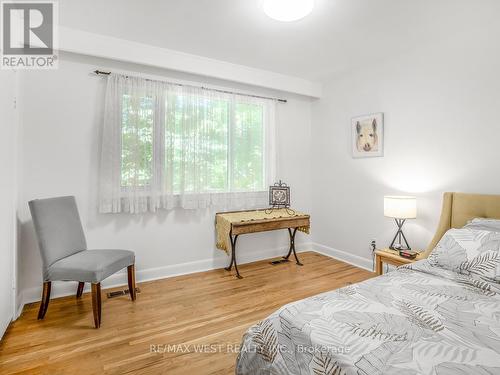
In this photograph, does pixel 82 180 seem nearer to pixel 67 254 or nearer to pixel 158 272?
pixel 67 254

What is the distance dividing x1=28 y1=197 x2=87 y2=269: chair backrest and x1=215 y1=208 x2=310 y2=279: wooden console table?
59.1 inches

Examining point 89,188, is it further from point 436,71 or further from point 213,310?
point 436,71

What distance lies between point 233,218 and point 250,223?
23 cm

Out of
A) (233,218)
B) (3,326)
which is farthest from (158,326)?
(233,218)

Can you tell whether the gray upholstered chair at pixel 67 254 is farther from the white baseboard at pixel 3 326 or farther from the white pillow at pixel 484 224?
the white pillow at pixel 484 224

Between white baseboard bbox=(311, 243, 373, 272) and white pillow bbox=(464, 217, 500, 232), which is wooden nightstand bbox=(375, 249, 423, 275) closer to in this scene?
white pillow bbox=(464, 217, 500, 232)

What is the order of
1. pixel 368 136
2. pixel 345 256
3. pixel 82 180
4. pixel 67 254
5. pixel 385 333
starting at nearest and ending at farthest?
pixel 385 333, pixel 67 254, pixel 82 180, pixel 368 136, pixel 345 256

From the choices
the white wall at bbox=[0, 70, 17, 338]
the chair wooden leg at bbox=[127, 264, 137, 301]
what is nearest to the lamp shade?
the chair wooden leg at bbox=[127, 264, 137, 301]

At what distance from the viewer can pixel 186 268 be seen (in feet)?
11.2

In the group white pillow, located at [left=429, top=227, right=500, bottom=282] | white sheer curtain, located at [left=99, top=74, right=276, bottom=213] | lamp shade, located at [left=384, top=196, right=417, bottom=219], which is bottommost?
Result: white pillow, located at [left=429, top=227, right=500, bottom=282]

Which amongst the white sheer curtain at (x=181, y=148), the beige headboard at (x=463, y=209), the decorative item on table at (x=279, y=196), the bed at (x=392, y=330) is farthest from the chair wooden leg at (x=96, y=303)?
the beige headboard at (x=463, y=209)

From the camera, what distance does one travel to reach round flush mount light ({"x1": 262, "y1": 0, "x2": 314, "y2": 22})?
2.06m

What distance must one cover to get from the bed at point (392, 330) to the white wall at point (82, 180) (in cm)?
210

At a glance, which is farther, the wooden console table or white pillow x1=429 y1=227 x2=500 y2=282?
the wooden console table
